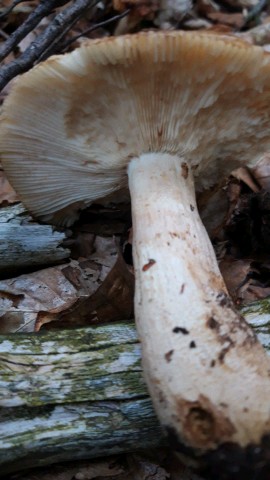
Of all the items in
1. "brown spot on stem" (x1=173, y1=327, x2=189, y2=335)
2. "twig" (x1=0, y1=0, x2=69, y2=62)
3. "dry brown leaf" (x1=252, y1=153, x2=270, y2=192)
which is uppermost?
"twig" (x1=0, y1=0, x2=69, y2=62)

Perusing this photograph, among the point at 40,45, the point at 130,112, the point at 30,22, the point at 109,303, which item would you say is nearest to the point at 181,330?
the point at 109,303

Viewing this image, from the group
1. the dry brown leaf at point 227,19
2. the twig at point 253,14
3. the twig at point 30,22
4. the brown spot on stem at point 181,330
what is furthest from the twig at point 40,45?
the twig at point 253,14

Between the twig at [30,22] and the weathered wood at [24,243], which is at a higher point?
the twig at [30,22]

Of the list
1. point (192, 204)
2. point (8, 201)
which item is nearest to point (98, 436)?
point (192, 204)

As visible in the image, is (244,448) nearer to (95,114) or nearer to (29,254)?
(95,114)

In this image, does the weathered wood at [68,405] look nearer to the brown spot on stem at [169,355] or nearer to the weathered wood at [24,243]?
the brown spot on stem at [169,355]

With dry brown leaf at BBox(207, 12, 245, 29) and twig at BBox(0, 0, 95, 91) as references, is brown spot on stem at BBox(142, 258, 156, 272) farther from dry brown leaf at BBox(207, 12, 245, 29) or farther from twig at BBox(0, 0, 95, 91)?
dry brown leaf at BBox(207, 12, 245, 29)

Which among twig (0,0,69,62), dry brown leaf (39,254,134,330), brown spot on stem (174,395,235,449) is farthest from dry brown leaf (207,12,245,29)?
brown spot on stem (174,395,235,449)
